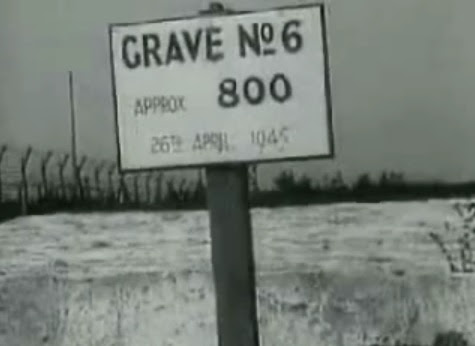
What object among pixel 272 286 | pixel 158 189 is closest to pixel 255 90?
pixel 272 286

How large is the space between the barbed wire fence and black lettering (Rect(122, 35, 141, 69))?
1.32m

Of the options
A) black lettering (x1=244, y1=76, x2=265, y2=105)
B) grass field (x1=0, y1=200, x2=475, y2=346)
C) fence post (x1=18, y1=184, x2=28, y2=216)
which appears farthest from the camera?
fence post (x1=18, y1=184, x2=28, y2=216)

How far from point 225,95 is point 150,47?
122mm

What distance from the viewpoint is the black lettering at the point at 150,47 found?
1.95 meters

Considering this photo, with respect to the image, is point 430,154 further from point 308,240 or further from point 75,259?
point 75,259

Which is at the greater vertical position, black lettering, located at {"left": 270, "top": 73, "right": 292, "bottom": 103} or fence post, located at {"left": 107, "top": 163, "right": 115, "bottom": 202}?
black lettering, located at {"left": 270, "top": 73, "right": 292, "bottom": 103}

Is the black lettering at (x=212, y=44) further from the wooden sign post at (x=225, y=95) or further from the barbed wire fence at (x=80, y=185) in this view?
the barbed wire fence at (x=80, y=185)

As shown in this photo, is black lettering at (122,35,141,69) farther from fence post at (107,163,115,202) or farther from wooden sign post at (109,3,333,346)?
fence post at (107,163,115,202)

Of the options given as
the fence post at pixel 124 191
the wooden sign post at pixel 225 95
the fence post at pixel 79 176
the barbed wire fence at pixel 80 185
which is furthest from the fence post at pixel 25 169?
the wooden sign post at pixel 225 95

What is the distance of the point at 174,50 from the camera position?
195 centimetres

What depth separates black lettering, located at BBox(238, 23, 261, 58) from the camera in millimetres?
1925

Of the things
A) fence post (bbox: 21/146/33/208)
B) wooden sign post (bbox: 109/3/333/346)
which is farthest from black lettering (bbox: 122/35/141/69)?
fence post (bbox: 21/146/33/208)

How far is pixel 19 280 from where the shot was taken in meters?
2.89

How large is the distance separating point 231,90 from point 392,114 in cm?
159
